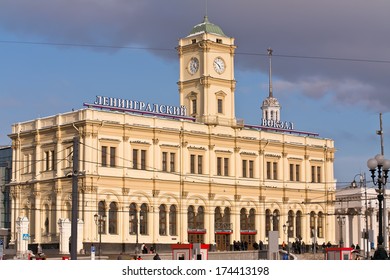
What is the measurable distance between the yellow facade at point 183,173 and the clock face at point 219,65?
0.35 meters

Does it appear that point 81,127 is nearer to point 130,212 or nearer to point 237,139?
point 130,212

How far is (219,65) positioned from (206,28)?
413cm

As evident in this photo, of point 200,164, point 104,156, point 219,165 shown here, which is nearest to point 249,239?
point 219,165

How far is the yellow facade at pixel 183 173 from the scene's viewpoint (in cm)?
7444

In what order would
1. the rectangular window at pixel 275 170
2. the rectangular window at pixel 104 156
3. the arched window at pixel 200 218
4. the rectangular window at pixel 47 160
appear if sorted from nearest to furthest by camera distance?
the rectangular window at pixel 104 156 → the rectangular window at pixel 47 160 → the arched window at pixel 200 218 → the rectangular window at pixel 275 170

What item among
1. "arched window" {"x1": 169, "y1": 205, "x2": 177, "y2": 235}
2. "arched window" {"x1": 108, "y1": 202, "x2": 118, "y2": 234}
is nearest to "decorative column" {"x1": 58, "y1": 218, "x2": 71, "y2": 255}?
"arched window" {"x1": 108, "y1": 202, "x2": 118, "y2": 234}

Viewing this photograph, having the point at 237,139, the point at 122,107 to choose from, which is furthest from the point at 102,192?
the point at 237,139

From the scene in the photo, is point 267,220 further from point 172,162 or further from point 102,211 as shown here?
point 102,211

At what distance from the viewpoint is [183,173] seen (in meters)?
80.0

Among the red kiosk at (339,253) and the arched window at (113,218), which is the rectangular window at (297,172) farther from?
the red kiosk at (339,253)

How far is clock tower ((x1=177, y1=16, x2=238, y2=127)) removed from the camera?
84688mm

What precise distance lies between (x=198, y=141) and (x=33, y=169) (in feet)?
54.1

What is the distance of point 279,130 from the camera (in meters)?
92.4

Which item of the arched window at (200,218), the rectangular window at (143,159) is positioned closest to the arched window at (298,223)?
the arched window at (200,218)
